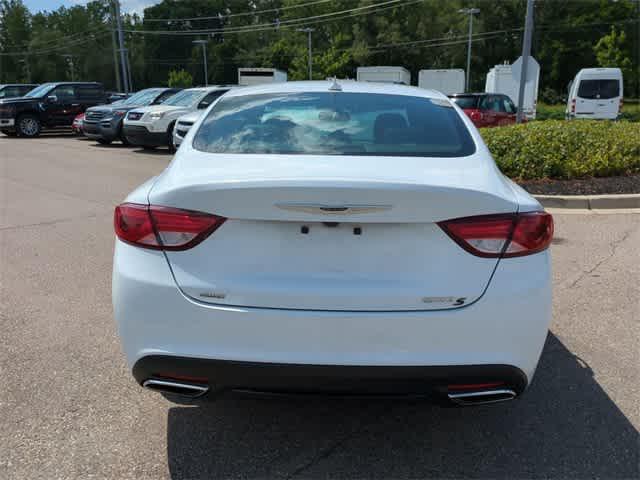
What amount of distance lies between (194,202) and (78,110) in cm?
2154

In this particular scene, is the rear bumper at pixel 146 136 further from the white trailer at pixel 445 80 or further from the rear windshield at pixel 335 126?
the white trailer at pixel 445 80

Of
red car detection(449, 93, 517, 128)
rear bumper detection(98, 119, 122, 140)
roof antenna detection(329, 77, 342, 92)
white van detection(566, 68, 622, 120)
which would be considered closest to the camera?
roof antenna detection(329, 77, 342, 92)

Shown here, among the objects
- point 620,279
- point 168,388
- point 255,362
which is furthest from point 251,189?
point 620,279

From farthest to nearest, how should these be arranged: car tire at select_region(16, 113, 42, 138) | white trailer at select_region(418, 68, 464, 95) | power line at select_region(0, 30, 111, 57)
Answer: power line at select_region(0, 30, 111, 57)
white trailer at select_region(418, 68, 464, 95)
car tire at select_region(16, 113, 42, 138)

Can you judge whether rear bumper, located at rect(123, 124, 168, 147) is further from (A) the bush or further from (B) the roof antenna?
(B) the roof antenna

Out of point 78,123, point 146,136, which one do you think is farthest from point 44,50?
point 146,136

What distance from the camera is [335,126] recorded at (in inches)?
118

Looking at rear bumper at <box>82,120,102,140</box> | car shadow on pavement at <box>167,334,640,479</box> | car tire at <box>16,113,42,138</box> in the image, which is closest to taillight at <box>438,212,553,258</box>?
car shadow on pavement at <box>167,334,640,479</box>

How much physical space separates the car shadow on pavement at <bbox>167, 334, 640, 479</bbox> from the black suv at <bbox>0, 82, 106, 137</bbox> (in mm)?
20864

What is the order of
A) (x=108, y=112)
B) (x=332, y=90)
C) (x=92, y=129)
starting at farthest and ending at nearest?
1. (x=92, y=129)
2. (x=108, y=112)
3. (x=332, y=90)

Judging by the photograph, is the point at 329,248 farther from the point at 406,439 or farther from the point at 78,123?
the point at 78,123

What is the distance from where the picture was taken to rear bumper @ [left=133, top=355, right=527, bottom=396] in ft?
7.47

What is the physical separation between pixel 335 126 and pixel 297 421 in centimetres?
152

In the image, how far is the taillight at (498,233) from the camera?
2.27 meters
